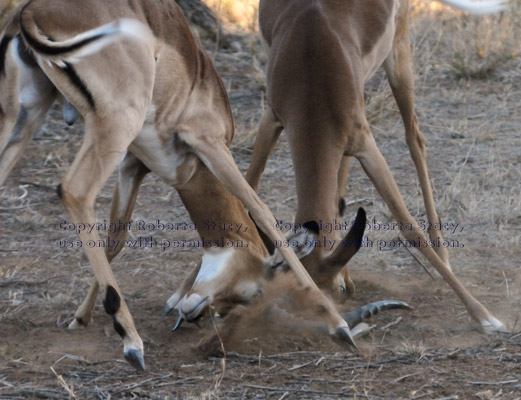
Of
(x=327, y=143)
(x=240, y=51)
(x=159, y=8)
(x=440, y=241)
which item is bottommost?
(x=240, y=51)

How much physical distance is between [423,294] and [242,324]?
1310 mm

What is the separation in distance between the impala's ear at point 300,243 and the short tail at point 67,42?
1.28m

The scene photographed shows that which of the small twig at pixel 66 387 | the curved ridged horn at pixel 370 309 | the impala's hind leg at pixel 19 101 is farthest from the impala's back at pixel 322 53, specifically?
the small twig at pixel 66 387

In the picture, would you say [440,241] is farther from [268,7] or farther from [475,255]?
[268,7]

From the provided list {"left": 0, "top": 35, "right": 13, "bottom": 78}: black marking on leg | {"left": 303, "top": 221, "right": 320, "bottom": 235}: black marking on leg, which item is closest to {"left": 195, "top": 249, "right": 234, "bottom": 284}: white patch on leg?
{"left": 303, "top": 221, "right": 320, "bottom": 235}: black marking on leg

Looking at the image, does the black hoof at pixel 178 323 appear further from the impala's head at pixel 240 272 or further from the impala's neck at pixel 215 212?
the impala's neck at pixel 215 212

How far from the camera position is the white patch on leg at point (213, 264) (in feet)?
15.1

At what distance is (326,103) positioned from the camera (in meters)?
4.93

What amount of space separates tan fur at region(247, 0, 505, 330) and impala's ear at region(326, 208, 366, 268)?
0.08 m

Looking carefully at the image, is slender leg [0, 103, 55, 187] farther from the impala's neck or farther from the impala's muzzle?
the impala's muzzle

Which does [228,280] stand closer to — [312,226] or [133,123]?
[312,226]

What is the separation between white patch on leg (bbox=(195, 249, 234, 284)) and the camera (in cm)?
460

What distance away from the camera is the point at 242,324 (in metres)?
4.48

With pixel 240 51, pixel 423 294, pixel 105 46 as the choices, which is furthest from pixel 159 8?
pixel 240 51
